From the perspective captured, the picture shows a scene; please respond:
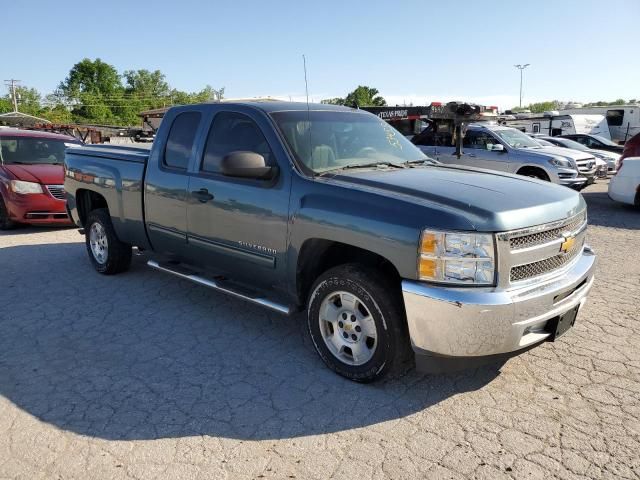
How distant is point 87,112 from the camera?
76.3 meters

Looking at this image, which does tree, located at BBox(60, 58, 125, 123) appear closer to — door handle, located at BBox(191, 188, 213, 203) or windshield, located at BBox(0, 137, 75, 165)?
windshield, located at BBox(0, 137, 75, 165)

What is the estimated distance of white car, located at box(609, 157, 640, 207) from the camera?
10078mm

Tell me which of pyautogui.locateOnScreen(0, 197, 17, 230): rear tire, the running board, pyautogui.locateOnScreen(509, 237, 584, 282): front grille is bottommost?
pyautogui.locateOnScreen(0, 197, 17, 230): rear tire

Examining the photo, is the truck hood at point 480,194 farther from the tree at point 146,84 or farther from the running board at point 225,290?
the tree at point 146,84

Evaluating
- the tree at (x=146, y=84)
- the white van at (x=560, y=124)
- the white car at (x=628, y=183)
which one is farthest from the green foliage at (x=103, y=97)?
the white car at (x=628, y=183)

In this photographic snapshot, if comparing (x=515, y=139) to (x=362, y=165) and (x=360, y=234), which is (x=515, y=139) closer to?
(x=362, y=165)

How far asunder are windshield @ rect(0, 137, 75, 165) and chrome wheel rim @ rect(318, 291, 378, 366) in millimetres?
7909

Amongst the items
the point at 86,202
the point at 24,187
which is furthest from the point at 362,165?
the point at 24,187

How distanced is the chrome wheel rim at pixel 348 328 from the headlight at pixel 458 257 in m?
0.58

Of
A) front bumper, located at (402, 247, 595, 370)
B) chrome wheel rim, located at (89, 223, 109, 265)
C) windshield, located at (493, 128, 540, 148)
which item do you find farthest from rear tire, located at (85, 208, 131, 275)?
windshield, located at (493, 128, 540, 148)

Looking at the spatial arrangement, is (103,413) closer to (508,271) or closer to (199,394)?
(199,394)

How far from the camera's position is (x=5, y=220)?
29.2ft

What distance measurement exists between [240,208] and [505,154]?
939 centimetres

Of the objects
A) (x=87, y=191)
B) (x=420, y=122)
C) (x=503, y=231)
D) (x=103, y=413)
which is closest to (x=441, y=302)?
(x=503, y=231)
